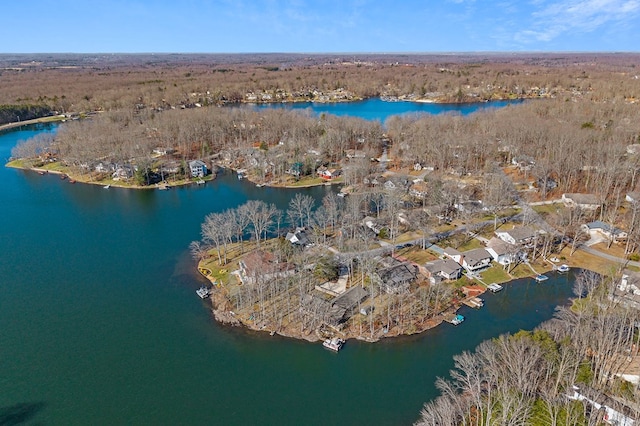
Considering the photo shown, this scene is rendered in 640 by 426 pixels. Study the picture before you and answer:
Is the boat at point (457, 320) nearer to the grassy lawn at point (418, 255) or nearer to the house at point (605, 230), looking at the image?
the grassy lawn at point (418, 255)

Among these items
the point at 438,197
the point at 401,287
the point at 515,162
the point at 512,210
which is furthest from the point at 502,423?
the point at 515,162

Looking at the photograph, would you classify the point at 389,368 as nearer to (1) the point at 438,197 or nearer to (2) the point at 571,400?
(2) the point at 571,400

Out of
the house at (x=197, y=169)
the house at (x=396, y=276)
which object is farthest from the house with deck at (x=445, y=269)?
the house at (x=197, y=169)

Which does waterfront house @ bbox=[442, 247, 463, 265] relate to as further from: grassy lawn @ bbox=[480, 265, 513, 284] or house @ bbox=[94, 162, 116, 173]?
house @ bbox=[94, 162, 116, 173]

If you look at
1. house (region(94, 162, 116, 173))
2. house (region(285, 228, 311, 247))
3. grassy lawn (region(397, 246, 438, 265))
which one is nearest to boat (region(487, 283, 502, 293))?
grassy lawn (region(397, 246, 438, 265))

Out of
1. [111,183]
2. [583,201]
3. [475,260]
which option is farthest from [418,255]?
[111,183]

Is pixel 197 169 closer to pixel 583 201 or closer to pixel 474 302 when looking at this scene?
pixel 474 302
